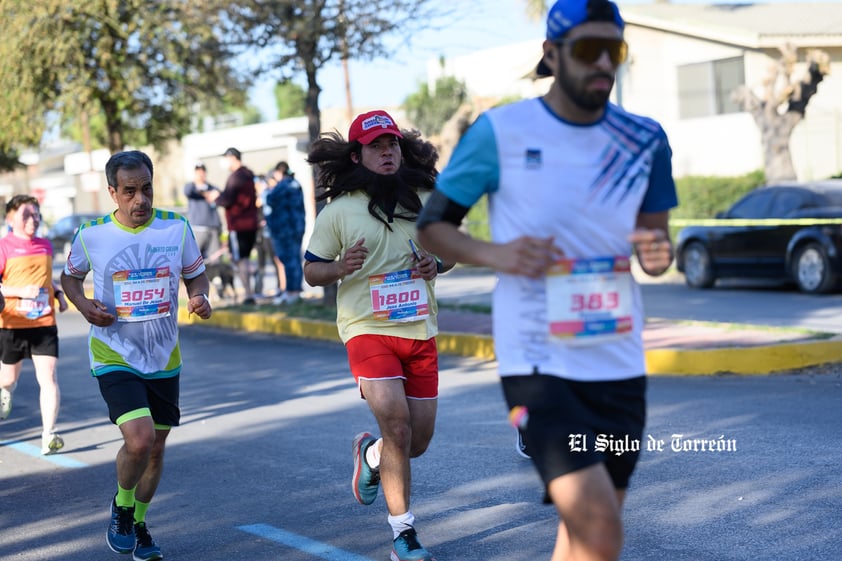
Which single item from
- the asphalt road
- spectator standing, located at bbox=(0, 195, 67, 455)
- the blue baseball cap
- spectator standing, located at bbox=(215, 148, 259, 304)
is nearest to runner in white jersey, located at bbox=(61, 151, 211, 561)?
the asphalt road

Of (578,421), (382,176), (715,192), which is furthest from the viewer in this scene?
(715,192)

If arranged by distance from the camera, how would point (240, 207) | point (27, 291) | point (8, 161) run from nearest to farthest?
point (27, 291), point (240, 207), point (8, 161)

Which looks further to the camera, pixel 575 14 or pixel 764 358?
pixel 764 358

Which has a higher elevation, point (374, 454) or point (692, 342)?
point (374, 454)

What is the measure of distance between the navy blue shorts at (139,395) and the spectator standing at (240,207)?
36.7 feet

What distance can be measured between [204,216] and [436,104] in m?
36.2

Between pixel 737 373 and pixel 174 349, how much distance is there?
6.02m

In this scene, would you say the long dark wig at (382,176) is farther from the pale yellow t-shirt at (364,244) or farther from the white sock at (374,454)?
the white sock at (374,454)

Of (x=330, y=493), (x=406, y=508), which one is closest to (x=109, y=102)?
(x=330, y=493)

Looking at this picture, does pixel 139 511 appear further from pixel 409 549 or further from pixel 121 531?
pixel 409 549

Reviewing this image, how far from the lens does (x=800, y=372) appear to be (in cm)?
1029

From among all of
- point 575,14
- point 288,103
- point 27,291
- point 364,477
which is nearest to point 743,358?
point 364,477

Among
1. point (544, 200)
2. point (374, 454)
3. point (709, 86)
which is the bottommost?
point (374, 454)

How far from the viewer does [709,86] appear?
32.4 m
